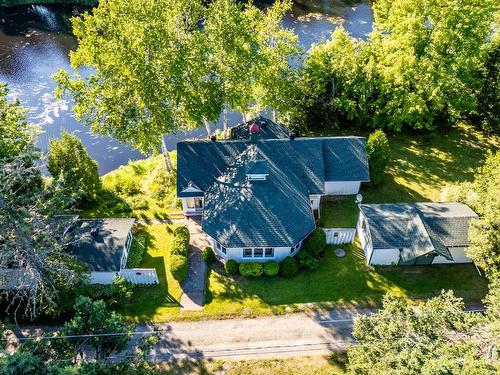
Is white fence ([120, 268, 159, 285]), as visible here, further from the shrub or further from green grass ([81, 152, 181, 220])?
green grass ([81, 152, 181, 220])

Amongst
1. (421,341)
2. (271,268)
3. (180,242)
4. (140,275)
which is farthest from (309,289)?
(140,275)

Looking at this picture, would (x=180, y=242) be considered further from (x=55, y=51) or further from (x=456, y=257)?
(x=55, y=51)

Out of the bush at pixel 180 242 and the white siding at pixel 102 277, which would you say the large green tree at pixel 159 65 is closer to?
the bush at pixel 180 242

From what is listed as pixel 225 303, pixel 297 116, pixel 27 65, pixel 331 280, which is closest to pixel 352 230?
pixel 331 280

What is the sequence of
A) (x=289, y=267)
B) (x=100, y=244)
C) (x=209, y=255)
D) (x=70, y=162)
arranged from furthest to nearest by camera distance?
(x=70, y=162) → (x=209, y=255) → (x=100, y=244) → (x=289, y=267)

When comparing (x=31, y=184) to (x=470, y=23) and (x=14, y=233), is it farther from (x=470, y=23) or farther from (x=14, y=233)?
(x=470, y=23)

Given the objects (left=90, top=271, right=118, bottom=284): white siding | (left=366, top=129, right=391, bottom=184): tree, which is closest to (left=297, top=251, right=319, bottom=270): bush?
(left=366, top=129, right=391, bottom=184): tree
